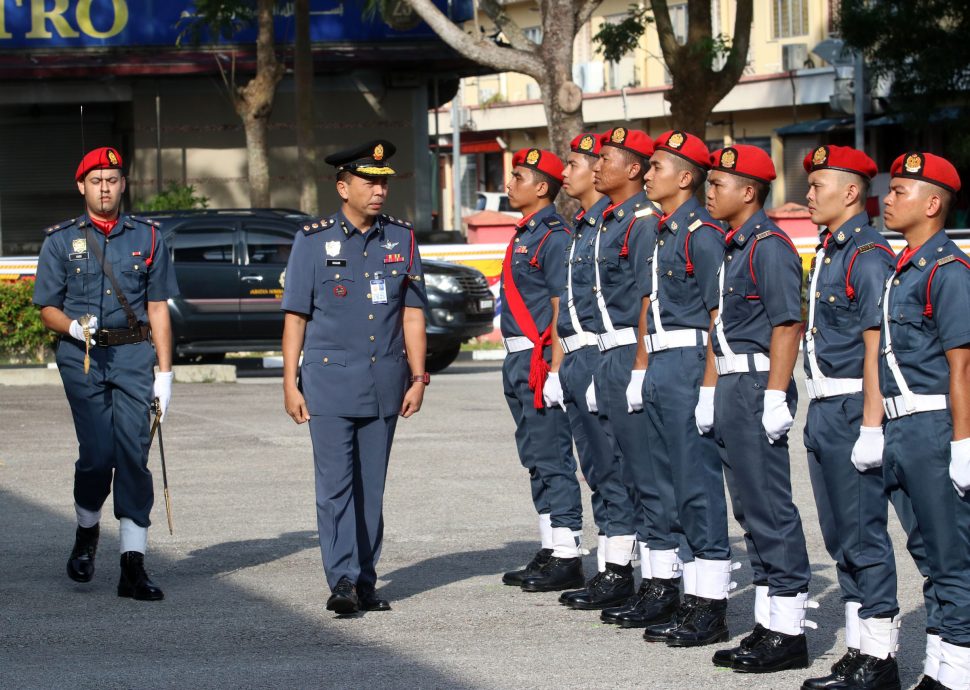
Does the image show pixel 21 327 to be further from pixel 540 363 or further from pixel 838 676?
pixel 838 676

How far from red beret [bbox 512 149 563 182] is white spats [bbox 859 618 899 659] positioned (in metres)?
3.29

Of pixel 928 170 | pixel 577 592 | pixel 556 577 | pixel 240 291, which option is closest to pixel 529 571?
pixel 556 577

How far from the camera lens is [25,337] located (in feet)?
64.8

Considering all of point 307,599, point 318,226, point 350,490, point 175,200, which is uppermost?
point 175,200

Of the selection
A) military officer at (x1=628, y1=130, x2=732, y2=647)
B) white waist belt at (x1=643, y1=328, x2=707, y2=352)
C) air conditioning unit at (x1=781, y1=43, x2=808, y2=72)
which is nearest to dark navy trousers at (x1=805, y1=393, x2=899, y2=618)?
military officer at (x1=628, y1=130, x2=732, y2=647)

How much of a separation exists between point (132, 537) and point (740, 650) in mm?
3254

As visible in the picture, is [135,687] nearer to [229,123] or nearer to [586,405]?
[586,405]

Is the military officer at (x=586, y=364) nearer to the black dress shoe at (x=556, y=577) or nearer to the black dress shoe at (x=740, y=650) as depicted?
the black dress shoe at (x=556, y=577)

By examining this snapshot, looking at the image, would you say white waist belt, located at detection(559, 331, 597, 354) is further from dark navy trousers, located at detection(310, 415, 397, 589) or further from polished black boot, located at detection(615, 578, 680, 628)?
polished black boot, located at detection(615, 578, 680, 628)

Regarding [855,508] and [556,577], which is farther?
[556,577]

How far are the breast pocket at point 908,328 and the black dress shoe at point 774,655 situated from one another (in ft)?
4.76

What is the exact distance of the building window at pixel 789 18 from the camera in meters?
44.8

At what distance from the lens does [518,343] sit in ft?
28.7

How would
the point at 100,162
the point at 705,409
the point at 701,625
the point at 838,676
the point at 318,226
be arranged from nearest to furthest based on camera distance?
the point at 838,676 → the point at 705,409 → the point at 701,625 → the point at 318,226 → the point at 100,162
